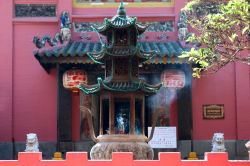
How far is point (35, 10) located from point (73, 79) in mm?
3251

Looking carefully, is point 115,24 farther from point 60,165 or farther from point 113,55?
point 60,165

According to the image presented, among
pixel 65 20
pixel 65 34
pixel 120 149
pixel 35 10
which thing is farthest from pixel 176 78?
pixel 120 149

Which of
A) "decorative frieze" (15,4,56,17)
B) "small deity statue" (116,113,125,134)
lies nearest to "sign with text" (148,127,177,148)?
"decorative frieze" (15,4,56,17)

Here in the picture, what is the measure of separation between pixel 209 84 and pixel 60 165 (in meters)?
9.56

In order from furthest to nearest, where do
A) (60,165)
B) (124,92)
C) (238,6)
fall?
1. (124,92)
2. (60,165)
3. (238,6)

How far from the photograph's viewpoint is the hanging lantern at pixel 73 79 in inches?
658

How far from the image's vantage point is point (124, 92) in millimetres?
10680

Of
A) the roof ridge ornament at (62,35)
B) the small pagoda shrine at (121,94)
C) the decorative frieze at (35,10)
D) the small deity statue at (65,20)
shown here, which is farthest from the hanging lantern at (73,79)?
the small pagoda shrine at (121,94)

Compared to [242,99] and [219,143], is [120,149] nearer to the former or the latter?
[219,143]

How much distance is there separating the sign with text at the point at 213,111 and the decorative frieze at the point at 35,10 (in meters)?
6.31

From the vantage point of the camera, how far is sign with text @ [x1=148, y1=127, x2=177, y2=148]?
16.6 meters

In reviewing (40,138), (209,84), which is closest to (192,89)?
(209,84)

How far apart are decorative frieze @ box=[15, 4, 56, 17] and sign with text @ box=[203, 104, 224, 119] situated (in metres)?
6.31

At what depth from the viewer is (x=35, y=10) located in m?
18.3
